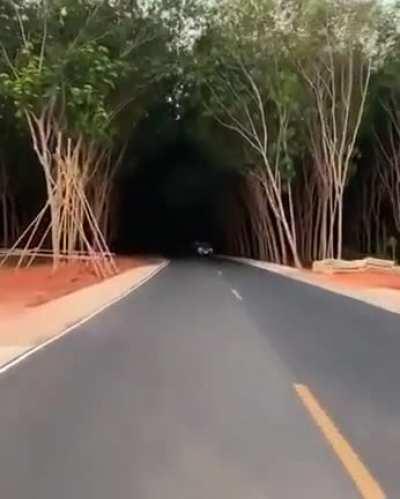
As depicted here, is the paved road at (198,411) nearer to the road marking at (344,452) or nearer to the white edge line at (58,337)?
the road marking at (344,452)

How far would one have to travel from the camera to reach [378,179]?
60969mm

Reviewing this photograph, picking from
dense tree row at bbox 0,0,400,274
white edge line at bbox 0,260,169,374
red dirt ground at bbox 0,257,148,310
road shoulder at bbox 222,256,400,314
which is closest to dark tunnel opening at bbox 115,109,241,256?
dense tree row at bbox 0,0,400,274

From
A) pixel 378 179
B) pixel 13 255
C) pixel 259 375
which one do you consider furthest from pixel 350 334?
pixel 378 179

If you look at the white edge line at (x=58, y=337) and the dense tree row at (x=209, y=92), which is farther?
the dense tree row at (x=209, y=92)

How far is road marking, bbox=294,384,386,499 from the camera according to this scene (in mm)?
6344

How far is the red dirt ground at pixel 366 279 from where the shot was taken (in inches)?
1300

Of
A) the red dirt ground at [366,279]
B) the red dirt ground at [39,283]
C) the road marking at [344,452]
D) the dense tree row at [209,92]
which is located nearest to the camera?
the road marking at [344,452]

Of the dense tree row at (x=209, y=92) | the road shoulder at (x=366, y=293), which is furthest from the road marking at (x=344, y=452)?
the dense tree row at (x=209, y=92)

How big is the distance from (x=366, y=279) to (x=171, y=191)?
163 ft

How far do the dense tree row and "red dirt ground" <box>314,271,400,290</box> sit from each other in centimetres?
515

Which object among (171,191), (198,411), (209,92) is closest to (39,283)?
(209,92)

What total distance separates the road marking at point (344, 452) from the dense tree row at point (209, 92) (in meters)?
26.3

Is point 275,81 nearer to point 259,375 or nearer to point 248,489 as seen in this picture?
point 259,375

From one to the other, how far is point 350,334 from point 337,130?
101 ft
